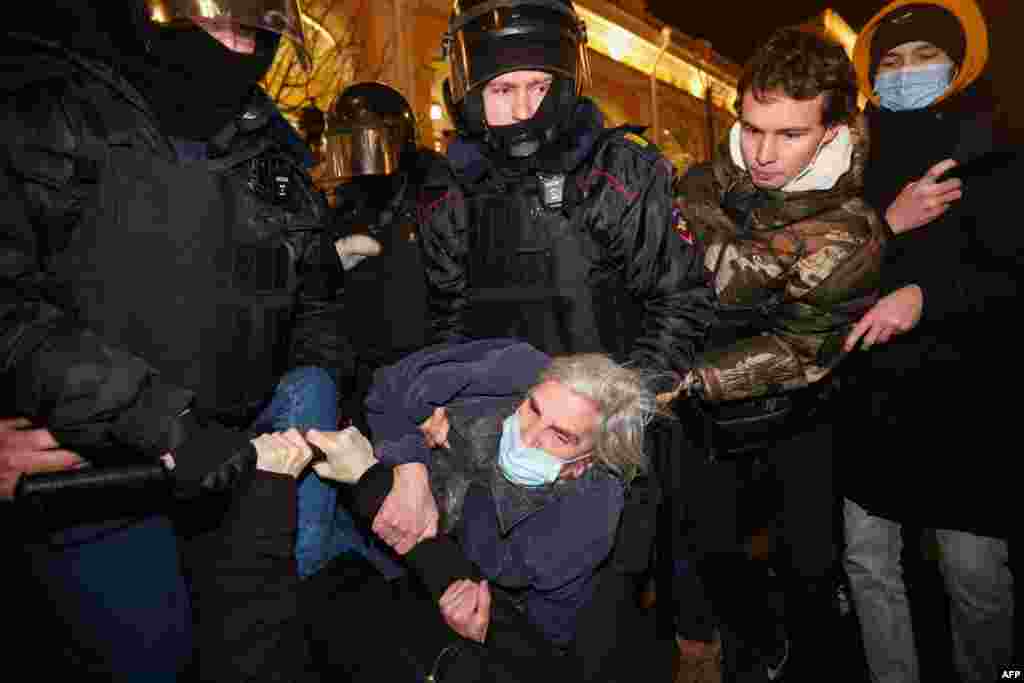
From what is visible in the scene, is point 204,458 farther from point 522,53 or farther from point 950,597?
point 950,597

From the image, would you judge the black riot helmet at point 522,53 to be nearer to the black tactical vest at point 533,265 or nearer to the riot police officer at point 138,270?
the black tactical vest at point 533,265

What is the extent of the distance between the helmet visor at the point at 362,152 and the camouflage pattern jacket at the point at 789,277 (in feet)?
6.95

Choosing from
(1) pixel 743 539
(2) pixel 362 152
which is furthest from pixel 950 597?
(2) pixel 362 152

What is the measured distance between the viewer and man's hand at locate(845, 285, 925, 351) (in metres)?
1.95

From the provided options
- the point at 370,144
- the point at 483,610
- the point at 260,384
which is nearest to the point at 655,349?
the point at 483,610

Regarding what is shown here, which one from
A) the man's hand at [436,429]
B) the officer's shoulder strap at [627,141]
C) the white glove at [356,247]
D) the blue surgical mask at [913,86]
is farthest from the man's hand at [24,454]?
the blue surgical mask at [913,86]

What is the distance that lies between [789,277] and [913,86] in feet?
3.54

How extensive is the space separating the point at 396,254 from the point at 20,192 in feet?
6.28

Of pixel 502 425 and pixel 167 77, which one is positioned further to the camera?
pixel 502 425

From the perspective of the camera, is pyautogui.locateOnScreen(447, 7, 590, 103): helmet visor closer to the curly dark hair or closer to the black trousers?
the curly dark hair

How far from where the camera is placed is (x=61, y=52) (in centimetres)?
138

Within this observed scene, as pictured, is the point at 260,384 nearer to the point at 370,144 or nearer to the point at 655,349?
the point at 655,349

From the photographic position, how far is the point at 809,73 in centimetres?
192

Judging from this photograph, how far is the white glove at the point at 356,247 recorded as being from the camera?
2.96m
